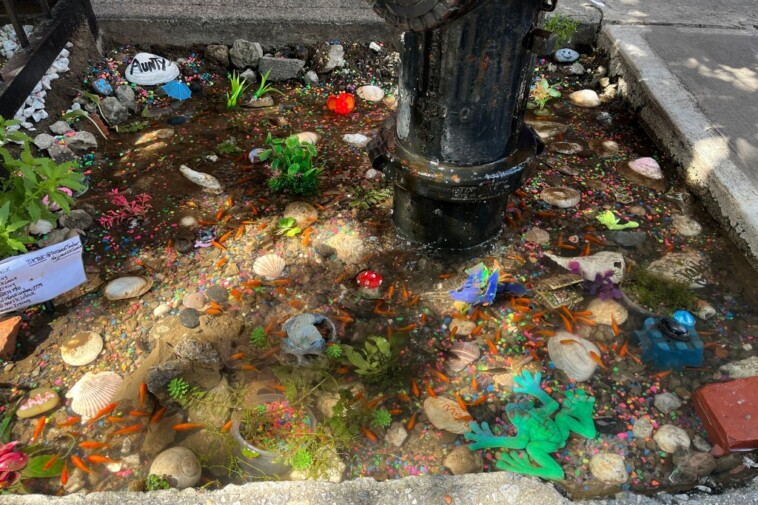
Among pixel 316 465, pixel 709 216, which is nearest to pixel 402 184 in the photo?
pixel 316 465

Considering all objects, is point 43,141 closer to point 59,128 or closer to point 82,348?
point 59,128

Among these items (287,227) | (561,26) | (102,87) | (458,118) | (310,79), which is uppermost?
(458,118)

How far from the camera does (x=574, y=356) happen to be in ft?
7.16

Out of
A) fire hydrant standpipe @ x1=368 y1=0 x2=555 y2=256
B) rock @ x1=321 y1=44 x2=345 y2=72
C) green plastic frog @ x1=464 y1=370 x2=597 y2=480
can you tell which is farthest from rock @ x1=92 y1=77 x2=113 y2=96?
green plastic frog @ x1=464 y1=370 x2=597 y2=480

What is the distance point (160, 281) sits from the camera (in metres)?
2.49

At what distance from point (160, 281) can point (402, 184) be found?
3.98ft

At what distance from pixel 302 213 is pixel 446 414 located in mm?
1336

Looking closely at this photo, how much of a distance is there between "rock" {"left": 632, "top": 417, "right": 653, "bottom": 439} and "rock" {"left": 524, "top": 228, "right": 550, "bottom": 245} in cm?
101

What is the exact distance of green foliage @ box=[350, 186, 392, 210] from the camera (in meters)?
2.92

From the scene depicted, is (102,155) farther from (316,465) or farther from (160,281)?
(316,465)

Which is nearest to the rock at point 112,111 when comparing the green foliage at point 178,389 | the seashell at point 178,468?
the green foliage at point 178,389

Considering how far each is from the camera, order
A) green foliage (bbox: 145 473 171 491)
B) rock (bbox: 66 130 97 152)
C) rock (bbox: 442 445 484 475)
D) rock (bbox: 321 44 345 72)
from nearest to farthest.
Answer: green foliage (bbox: 145 473 171 491) → rock (bbox: 442 445 484 475) → rock (bbox: 66 130 97 152) → rock (bbox: 321 44 345 72)

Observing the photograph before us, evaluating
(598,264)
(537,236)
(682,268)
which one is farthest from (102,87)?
(682,268)

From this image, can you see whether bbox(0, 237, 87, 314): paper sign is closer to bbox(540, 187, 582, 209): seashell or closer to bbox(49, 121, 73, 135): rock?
bbox(49, 121, 73, 135): rock
